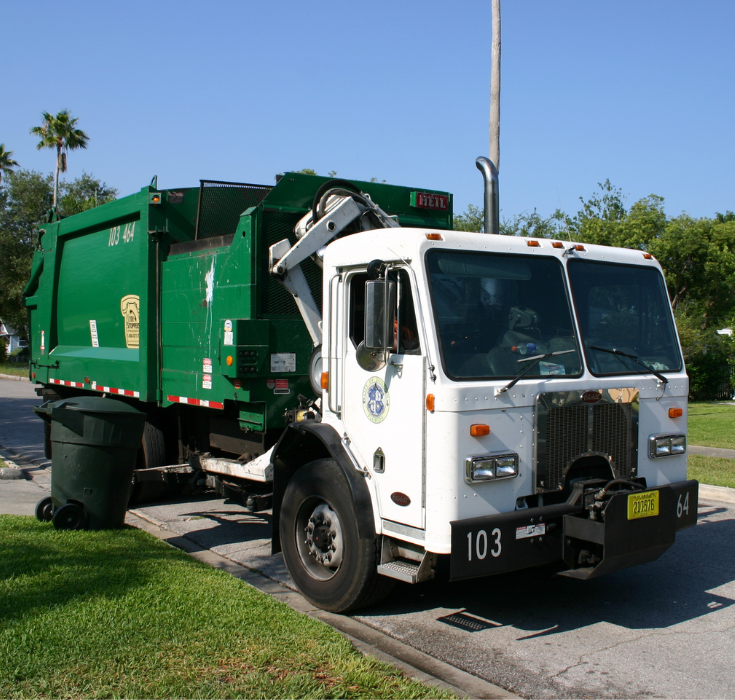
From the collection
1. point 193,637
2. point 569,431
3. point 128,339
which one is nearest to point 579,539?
point 569,431

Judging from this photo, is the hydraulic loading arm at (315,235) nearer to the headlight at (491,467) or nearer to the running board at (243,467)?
the running board at (243,467)

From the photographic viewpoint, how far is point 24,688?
141 inches

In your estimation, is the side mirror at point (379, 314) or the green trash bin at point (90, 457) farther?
the green trash bin at point (90, 457)

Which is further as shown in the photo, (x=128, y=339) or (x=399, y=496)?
(x=128, y=339)

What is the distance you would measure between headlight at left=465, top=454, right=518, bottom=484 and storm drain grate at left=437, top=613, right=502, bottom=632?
3.69ft

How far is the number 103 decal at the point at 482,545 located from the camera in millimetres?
4148

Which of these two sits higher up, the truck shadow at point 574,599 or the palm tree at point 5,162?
the palm tree at point 5,162

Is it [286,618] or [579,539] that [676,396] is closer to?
[579,539]

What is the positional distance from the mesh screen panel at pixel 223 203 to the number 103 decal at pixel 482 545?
4.25 metres

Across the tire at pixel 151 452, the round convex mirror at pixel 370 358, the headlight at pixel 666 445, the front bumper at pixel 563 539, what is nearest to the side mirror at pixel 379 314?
the round convex mirror at pixel 370 358

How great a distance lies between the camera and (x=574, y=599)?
5.39 metres

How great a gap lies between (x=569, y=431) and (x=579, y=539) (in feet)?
2.12

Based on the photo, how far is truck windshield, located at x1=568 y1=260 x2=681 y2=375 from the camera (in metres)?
4.95

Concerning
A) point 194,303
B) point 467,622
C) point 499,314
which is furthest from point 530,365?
point 194,303
